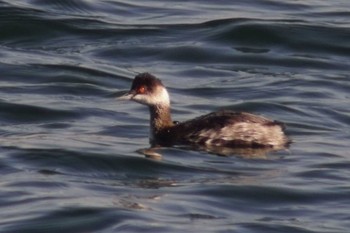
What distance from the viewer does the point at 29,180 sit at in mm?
14602

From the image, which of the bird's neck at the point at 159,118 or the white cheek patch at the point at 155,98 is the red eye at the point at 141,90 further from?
the bird's neck at the point at 159,118

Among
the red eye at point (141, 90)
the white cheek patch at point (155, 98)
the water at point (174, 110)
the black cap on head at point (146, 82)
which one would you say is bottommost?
the water at point (174, 110)

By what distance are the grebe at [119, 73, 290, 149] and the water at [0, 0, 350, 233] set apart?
10.1 inches

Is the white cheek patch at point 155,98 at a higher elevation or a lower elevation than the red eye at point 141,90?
lower

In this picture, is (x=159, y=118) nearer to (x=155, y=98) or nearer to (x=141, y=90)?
(x=155, y=98)

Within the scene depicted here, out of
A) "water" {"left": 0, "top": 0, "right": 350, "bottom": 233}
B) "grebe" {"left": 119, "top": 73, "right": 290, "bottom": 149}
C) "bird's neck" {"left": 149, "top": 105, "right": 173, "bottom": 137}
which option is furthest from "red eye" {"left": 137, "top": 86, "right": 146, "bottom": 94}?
"water" {"left": 0, "top": 0, "right": 350, "bottom": 233}

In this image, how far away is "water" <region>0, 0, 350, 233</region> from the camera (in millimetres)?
13633

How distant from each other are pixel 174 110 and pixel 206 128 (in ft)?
7.58

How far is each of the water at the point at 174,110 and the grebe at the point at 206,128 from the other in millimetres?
256

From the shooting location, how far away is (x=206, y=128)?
16578 mm

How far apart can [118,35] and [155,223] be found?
9911 mm

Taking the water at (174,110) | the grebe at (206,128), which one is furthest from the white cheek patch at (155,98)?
the water at (174,110)

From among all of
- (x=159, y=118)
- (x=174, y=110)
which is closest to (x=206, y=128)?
(x=159, y=118)

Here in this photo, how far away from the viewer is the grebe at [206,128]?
53.8ft
